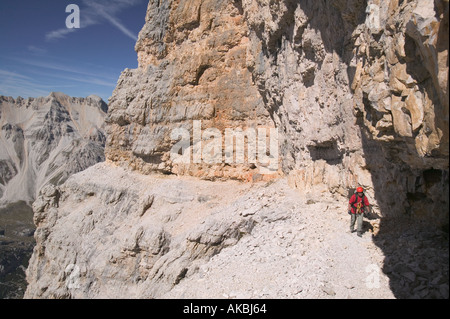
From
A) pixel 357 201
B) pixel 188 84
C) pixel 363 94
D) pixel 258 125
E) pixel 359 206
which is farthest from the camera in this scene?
pixel 188 84

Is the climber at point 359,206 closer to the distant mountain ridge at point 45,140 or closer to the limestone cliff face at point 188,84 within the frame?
the limestone cliff face at point 188,84

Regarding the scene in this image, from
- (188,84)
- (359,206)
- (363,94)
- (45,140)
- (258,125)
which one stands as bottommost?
(359,206)

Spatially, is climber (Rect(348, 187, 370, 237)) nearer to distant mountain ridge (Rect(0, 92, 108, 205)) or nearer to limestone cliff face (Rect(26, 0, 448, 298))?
limestone cliff face (Rect(26, 0, 448, 298))

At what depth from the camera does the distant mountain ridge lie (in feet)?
393

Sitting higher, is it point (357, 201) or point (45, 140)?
point (45, 140)

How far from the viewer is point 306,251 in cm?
888

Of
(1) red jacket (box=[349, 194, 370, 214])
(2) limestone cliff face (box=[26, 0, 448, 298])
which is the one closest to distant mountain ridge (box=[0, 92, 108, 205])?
(2) limestone cliff face (box=[26, 0, 448, 298])

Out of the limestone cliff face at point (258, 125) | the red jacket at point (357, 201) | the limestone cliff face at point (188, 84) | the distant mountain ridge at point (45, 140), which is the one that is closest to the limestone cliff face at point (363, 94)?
the limestone cliff face at point (258, 125)

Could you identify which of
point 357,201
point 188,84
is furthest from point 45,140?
point 357,201

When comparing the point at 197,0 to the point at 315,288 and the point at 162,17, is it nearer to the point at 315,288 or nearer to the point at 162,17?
the point at 162,17

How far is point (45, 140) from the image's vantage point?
143m

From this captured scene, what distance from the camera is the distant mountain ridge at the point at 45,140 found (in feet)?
393

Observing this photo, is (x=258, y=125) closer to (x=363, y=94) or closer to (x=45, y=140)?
(x=363, y=94)
